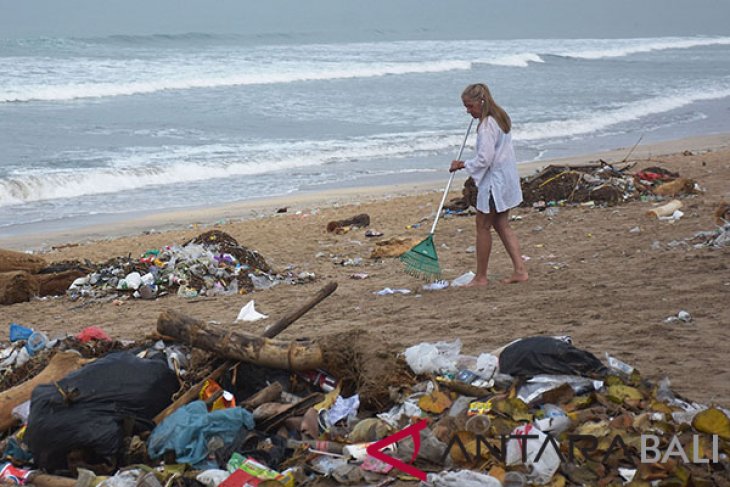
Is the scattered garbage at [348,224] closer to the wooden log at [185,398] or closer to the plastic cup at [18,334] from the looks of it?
the plastic cup at [18,334]

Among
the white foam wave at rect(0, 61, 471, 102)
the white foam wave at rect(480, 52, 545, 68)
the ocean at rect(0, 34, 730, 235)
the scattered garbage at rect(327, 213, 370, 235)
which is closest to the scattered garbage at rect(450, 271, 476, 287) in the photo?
the scattered garbage at rect(327, 213, 370, 235)

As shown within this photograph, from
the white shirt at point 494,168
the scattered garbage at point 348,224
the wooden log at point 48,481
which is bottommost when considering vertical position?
the scattered garbage at point 348,224

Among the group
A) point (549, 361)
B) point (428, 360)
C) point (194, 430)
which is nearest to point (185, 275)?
point (428, 360)

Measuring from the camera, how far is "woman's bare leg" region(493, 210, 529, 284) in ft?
25.8

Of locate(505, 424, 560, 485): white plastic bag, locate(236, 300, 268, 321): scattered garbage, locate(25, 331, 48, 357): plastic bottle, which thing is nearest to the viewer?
locate(505, 424, 560, 485): white plastic bag

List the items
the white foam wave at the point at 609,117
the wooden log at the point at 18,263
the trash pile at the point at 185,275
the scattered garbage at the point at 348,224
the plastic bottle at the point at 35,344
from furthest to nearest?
the white foam wave at the point at 609,117, the scattered garbage at the point at 348,224, the wooden log at the point at 18,263, the trash pile at the point at 185,275, the plastic bottle at the point at 35,344

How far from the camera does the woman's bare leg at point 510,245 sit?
7.85 meters

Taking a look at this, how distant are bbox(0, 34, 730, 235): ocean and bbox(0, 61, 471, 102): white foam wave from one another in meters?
0.09

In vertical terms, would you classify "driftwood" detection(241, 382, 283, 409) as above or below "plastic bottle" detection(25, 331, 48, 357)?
above

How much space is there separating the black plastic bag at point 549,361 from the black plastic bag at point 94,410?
1882 mm

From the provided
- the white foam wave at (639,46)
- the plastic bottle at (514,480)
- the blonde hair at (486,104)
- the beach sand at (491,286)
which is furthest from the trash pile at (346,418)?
the white foam wave at (639,46)

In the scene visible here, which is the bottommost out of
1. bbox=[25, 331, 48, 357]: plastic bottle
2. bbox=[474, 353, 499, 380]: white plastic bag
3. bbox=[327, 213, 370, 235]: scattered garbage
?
bbox=[327, 213, 370, 235]: scattered garbage

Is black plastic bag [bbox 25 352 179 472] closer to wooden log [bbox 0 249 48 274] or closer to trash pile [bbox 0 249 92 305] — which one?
trash pile [bbox 0 249 92 305]

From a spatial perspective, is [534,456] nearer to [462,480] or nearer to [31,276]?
[462,480]
